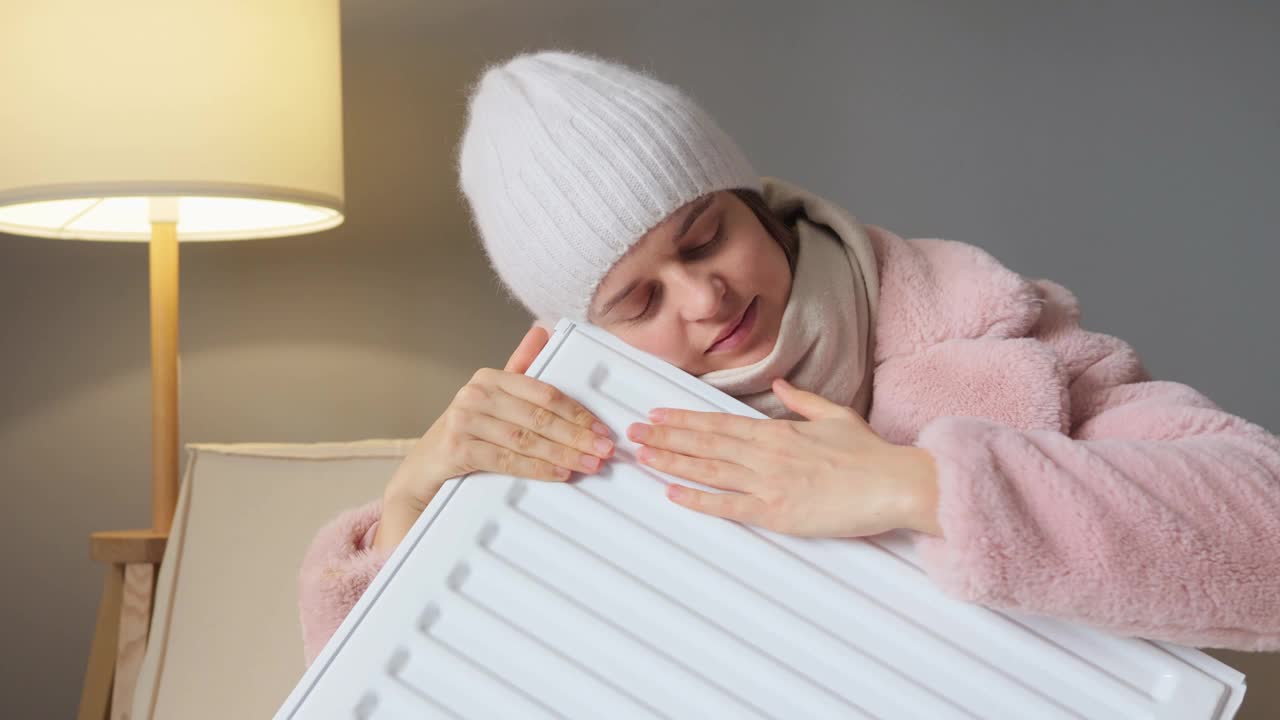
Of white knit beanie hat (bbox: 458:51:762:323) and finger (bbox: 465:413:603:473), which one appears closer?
finger (bbox: 465:413:603:473)

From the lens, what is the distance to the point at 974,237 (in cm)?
199

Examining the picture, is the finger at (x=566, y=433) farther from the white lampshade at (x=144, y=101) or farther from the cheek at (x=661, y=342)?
the white lampshade at (x=144, y=101)

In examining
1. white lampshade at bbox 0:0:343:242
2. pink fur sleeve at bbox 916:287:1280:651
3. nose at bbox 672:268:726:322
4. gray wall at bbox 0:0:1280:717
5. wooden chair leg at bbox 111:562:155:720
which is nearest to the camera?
pink fur sleeve at bbox 916:287:1280:651

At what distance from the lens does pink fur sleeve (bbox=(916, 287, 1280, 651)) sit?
68 cm

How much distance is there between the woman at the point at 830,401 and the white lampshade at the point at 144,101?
484 millimetres

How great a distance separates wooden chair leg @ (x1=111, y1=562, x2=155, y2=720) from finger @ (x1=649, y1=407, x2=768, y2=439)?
1.08 m

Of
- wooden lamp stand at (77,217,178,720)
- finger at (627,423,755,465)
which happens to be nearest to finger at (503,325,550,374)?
finger at (627,423,755,465)

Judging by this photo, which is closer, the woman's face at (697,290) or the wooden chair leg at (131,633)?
the woman's face at (697,290)

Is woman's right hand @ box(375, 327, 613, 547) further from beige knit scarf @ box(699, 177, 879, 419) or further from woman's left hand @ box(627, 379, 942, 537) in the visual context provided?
beige knit scarf @ box(699, 177, 879, 419)

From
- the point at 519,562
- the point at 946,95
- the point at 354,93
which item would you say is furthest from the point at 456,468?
the point at 946,95

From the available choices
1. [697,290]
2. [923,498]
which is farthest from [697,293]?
[923,498]

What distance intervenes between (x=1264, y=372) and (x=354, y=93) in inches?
65.7

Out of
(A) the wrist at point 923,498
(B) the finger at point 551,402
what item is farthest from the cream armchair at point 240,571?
(A) the wrist at point 923,498

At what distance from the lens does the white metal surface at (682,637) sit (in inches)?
27.7
